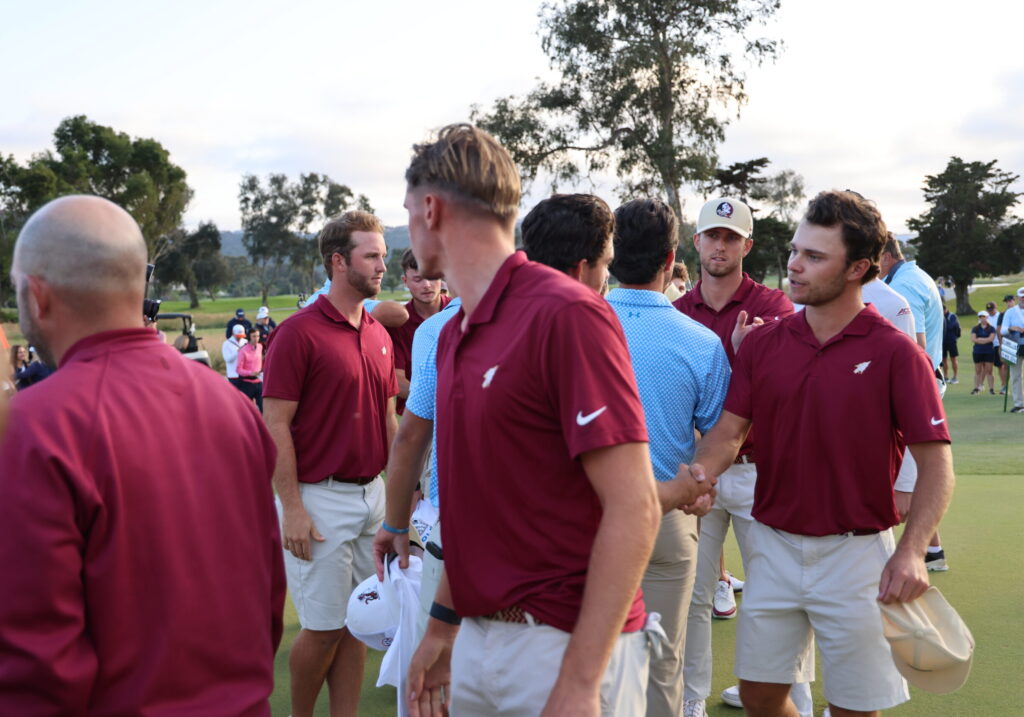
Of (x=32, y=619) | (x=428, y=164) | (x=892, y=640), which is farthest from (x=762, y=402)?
(x=32, y=619)

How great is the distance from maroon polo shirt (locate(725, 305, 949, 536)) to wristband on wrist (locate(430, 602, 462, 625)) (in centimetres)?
149

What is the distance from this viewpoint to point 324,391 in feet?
14.6

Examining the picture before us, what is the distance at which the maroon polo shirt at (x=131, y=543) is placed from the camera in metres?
1.70

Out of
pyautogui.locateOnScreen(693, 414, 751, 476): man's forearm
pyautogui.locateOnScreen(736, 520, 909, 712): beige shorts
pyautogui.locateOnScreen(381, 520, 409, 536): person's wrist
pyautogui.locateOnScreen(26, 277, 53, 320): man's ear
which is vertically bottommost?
pyautogui.locateOnScreen(736, 520, 909, 712): beige shorts

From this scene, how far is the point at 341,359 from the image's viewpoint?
450cm

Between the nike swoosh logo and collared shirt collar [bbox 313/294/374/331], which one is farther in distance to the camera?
collared shirt collar [bbox 313/294/374/331]

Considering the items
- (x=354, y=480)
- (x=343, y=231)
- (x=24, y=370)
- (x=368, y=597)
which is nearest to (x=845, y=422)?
(x=368, y=597)

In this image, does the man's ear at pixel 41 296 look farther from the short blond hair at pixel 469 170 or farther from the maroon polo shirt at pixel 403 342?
the maroon polo shirt at pixel 403 342

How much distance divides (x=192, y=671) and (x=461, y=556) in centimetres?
66

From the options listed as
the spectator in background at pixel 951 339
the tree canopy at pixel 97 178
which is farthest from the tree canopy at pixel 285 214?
the spectator in background at pixel 951 339

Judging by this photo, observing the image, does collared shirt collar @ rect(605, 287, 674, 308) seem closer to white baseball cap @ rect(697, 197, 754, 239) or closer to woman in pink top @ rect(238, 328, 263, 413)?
white baseball cap @ rect(697, 197, 754, 239)

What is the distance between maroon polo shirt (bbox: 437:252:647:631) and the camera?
2029 millimetres

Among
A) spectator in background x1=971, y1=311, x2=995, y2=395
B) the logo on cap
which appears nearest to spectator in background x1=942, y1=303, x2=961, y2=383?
spectator in background x1=971, y1=311, x2=995, y2=395

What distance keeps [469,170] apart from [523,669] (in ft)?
3.89
